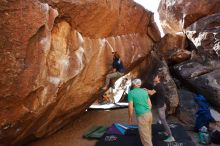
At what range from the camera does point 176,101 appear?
43.4ft

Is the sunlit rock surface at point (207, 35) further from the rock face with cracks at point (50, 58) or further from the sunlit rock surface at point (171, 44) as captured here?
the rock face with cracks at point (50, 58)

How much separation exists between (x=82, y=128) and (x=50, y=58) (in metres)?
4.63

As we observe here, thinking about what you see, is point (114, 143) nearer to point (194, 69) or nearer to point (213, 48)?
point (194, 69)

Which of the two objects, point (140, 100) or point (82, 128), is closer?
point (140, 100)

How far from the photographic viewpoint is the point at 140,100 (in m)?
7.38

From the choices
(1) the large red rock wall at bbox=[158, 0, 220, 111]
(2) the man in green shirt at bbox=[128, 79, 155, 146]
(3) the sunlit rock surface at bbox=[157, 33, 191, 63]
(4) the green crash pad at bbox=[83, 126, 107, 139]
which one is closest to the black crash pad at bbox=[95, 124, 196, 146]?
(4) the green crash pad at bbox=[83, 126, 107, 139]

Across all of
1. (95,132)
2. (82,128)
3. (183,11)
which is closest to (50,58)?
(95,132)

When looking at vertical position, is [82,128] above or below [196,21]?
below

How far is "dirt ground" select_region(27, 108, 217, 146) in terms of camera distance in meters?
10.0

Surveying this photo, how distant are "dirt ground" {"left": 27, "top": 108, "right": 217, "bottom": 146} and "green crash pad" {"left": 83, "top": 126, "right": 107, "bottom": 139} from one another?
209 mm

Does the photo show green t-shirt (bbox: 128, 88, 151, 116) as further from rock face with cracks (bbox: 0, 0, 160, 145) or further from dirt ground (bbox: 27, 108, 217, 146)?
dirt ground (bbox: 27, 108, 217, 146)

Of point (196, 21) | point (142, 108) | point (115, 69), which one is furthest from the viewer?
point (196, 21)

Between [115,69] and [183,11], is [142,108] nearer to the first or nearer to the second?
[115,69]

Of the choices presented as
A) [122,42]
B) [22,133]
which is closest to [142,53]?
[122,42]
